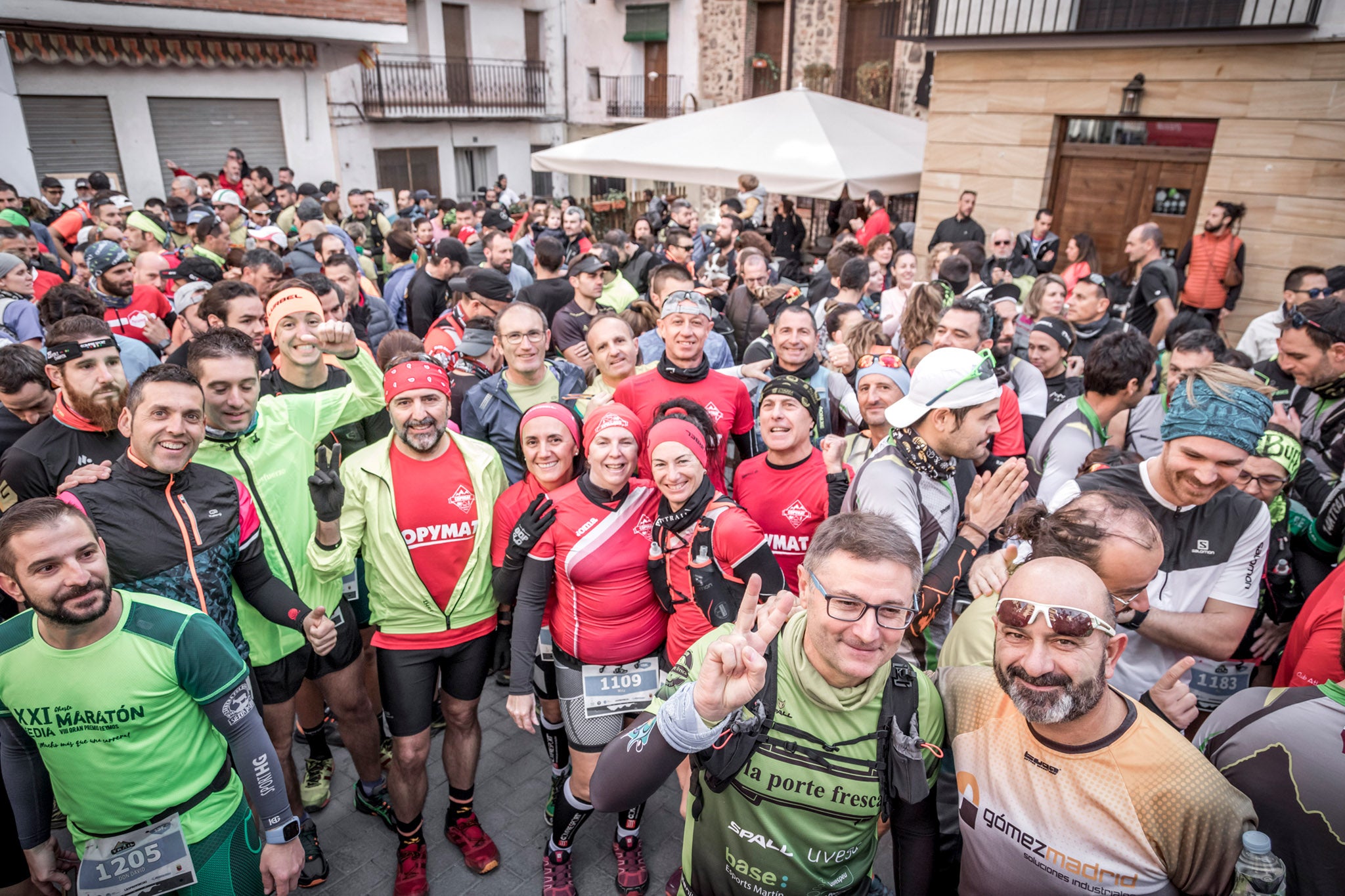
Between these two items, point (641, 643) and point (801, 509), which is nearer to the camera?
point (641, 643)

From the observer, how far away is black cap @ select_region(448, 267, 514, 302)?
19.0 feet

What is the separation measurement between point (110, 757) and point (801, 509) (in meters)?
2.81

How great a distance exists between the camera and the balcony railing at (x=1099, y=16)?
352 inches

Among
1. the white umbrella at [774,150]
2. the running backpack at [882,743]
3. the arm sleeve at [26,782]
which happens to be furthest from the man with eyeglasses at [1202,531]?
the white umbrella at [774,150]

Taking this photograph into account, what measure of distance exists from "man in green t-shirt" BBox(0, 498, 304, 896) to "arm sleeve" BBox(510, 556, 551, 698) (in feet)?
3.27

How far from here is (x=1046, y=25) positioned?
1077 centimetres

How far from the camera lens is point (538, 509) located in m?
3.33

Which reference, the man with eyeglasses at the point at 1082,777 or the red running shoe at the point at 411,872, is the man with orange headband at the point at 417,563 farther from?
the man with eyeglasses at the point at 1082,777

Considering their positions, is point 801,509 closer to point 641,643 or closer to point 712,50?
point 641,643

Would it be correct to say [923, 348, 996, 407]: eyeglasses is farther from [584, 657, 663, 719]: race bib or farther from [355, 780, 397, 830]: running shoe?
[355, 780, 397, 830]: running shoe

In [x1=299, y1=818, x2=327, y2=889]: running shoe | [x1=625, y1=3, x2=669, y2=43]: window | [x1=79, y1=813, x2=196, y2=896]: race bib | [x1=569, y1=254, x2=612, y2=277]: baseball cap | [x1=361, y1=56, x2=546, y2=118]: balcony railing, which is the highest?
[x1=625, y1=3, x2=669, y2=43]: window

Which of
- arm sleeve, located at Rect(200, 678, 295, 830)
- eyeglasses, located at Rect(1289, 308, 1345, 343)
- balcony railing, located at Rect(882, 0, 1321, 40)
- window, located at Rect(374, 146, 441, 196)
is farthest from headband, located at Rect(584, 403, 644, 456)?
window, located at Rect(374, 146, 441, 196)

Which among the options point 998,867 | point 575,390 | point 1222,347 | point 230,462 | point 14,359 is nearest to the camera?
point 998,867

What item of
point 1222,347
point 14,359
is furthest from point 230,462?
point 1222,347
